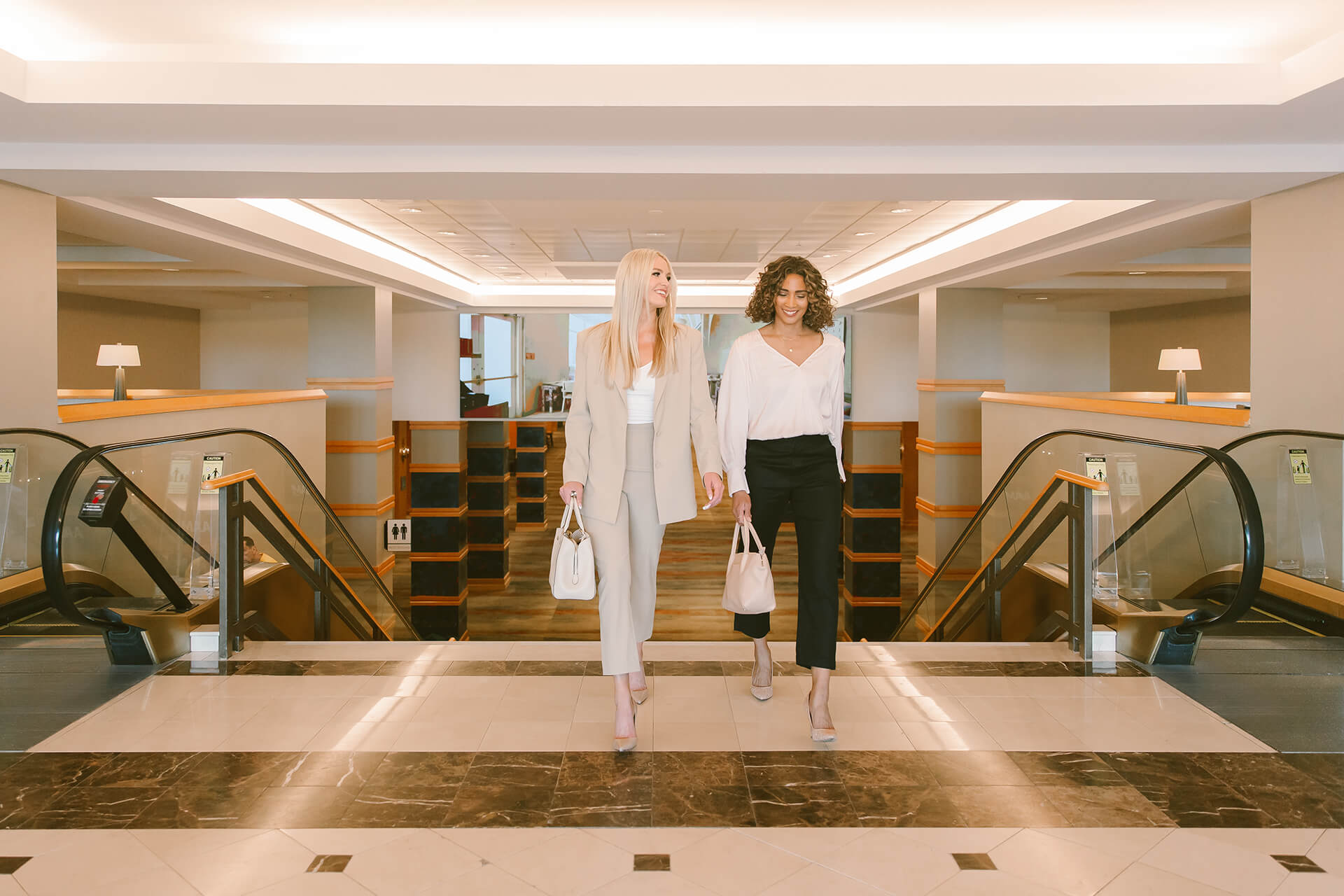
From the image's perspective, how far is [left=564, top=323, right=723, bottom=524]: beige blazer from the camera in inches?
116

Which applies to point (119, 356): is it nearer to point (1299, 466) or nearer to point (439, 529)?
point (439, 529)

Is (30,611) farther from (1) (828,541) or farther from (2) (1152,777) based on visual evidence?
(2) (1152,777)

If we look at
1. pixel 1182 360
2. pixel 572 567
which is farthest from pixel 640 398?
pixel 1182 360

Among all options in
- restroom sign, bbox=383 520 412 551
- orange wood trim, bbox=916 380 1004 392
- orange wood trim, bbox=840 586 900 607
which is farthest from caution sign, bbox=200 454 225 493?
orange wood trim, bbox=840 586 900 607

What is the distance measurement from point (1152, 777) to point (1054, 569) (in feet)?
6.93

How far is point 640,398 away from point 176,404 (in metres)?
5.95

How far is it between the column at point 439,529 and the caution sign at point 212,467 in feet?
30.0

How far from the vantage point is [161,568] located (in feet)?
14.2

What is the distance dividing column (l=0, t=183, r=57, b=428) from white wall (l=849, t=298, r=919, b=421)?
11355 mm

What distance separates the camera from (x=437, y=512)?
13984mm

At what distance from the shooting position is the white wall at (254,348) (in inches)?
599

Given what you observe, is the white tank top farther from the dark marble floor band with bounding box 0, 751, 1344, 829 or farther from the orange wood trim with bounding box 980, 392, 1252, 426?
the orange wood trim with bounding box 980, 392, 1252, 426

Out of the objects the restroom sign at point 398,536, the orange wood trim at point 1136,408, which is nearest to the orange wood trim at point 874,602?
the orange wood trim at point 1136,408

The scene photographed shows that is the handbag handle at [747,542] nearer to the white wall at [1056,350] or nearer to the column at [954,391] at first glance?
the column at [954,391]
